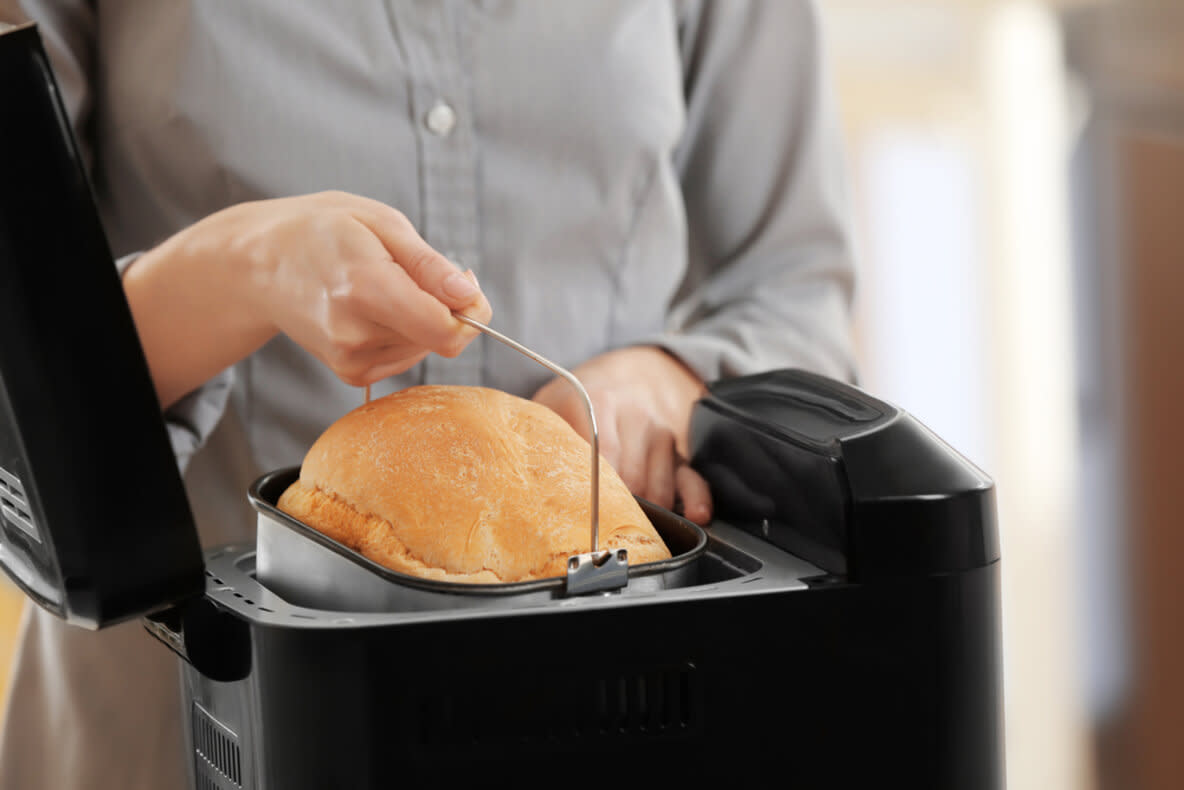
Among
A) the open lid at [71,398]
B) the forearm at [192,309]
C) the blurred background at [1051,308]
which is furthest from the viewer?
the blurred background at [1051,308]

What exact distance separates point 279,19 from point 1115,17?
2.27 metres

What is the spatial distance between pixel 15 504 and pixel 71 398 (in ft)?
0.21

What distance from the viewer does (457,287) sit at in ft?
1.35

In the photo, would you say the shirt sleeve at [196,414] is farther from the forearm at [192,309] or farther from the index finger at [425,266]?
the index finger at [425,266]

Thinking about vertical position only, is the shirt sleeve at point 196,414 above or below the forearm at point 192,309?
below

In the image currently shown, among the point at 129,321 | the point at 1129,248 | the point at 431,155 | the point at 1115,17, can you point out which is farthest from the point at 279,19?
the point at 1115,17

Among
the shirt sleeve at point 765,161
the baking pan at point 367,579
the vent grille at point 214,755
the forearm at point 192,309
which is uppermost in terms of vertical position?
the shirt sleeve at point 765,161

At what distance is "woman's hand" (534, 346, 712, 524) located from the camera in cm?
57

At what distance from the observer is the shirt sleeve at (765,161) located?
32.2 inches

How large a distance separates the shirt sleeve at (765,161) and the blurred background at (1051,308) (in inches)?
46.8

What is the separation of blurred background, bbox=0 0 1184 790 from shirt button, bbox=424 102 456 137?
4.66ft

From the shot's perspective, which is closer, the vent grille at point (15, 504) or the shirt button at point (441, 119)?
the vent grille at point (15, 504)

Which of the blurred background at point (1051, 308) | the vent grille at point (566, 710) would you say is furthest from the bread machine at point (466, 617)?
the blurred background at point (1051, 308)

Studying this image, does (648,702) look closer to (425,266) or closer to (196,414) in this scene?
(425,266)
